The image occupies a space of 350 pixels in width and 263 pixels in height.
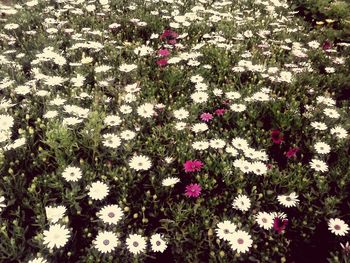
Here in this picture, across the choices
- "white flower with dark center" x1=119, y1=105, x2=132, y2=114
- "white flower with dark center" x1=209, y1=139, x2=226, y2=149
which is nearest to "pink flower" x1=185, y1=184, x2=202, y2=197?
"white flower with dark center" x1=209, y1=139, x2=226, y2=149

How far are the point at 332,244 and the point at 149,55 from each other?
323cm

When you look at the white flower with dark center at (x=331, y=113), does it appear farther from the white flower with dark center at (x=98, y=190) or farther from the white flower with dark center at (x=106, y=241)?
the white flower with dark center at (x=106, y=241)

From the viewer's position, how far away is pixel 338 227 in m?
2.97

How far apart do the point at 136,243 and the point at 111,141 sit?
3.29 feet

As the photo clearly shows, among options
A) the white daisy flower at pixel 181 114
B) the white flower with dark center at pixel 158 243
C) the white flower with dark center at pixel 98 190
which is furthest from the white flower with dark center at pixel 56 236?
the white daisy flower at pixel 181 114

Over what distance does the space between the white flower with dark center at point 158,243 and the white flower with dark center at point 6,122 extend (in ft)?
5.60

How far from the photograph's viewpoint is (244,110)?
159 inches

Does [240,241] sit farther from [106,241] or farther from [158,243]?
[106,241]

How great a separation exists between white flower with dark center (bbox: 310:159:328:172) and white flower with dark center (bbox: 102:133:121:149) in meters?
1.73

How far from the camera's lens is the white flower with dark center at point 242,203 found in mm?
2973

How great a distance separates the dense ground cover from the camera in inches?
114

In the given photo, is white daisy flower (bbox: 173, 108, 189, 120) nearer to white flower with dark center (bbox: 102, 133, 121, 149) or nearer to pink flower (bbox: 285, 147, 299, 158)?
white flower with dark center (bbox: 102, 133, 121, 149)

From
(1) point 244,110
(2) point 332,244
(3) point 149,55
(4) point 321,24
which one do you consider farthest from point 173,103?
(4) point 321,24

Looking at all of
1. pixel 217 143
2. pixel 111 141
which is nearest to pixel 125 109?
pixel 111 141
